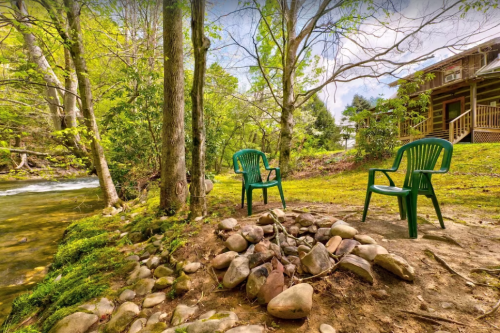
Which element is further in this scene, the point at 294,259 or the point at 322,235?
the point at 322,235

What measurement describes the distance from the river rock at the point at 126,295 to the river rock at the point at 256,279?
1.06 meters

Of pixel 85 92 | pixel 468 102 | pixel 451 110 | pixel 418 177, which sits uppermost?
pixel 468 102

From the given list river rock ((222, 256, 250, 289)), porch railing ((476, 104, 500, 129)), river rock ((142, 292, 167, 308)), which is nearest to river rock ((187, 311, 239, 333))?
river rock ((222, 256, 250, 289))

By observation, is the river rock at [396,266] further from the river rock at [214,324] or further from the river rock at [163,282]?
the river rock at [163,282]

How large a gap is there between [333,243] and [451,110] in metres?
15.1

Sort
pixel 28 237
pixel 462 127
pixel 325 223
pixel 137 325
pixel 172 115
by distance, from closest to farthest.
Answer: pixel 137 325
pixel 325 223
pixel 172 115
pixel 28 237
pixel 462 127

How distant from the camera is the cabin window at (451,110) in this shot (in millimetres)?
11297

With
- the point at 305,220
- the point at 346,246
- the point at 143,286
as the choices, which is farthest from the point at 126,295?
the point at 346,246

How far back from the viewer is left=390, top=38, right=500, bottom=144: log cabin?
923 centimetres

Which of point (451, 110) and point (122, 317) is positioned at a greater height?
point (451, 110)

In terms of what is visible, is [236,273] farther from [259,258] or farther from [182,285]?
[182,285]

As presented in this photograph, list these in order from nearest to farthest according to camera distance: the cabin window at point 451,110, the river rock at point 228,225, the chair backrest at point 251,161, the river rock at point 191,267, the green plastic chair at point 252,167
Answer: the river rock at point 191,267, the river rock at point 228,225, the green plastic chair at point 252,167, the chair backrest at point 251,161, the cabin window at point 451,110

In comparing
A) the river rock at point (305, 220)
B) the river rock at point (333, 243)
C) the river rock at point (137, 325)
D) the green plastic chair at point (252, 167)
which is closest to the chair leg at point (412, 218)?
the river rock at point (333, 243)

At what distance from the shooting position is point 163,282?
1.89 metres
